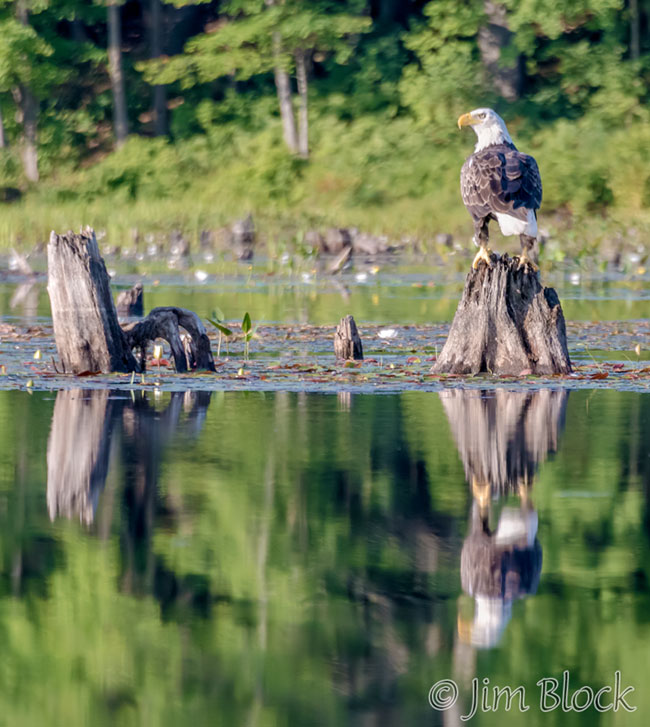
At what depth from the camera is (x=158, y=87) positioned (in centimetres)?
5288

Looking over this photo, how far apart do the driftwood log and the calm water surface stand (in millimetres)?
2526

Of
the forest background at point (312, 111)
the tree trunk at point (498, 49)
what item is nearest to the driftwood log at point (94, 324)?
the forest background at point (312, 111)

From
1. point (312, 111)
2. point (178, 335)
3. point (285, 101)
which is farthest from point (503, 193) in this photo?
point (312, 111)

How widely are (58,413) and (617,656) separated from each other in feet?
23.1

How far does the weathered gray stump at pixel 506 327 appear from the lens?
14.8 meters

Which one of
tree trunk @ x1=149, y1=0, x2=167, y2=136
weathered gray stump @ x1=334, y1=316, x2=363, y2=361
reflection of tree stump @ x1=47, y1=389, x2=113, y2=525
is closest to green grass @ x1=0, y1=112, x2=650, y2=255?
A: tree trunk @ x1=149, y1=0, x2=167, y2=136

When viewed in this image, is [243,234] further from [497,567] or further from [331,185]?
[497,567]

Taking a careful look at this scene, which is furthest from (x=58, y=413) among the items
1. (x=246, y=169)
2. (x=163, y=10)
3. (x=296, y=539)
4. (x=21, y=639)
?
(x=163, y=10)

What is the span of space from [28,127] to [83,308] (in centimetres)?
3687

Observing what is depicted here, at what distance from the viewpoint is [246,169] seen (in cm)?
4659

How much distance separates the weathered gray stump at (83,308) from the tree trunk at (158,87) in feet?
125

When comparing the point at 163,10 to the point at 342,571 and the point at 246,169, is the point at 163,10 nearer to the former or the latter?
the point at 246,169

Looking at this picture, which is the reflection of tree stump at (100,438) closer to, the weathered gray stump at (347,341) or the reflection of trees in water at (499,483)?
the reflection of trees in water at (499,483)

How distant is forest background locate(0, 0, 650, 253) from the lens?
42.2 m
